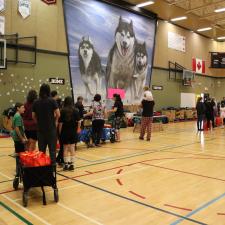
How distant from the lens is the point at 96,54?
13.5 m

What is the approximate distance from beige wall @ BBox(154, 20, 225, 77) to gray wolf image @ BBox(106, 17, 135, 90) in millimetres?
2369

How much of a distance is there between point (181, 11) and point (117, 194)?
14.4 m

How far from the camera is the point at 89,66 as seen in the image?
13172mm

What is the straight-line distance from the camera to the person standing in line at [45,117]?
436 centimetres

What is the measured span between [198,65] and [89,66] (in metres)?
10.6

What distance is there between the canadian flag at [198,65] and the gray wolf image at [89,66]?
30.0 ft

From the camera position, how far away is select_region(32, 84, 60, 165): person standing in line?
14.3 feet

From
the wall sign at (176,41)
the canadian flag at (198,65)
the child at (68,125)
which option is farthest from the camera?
the canadian flag at (198,65)

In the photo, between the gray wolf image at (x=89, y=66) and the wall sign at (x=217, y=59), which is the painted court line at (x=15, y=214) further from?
the wall sign at (x=217, y=59)

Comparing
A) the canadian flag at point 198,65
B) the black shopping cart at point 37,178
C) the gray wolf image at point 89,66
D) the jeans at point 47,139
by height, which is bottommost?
the black shopping cart at point 37,178

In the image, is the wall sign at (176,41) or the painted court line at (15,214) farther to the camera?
the wall sign at (176,41)

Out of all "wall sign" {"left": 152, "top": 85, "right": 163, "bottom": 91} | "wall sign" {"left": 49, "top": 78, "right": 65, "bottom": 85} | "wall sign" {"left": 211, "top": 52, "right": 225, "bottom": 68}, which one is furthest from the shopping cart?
"wall sign" {"left": 211, "top": 52, "right": 225, "bottom": 68}

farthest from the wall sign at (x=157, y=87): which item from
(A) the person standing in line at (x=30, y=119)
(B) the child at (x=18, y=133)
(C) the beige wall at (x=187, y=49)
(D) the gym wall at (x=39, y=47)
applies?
(B) the child at (x=18, y=133)

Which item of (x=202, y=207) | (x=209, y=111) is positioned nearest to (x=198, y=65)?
(x=209, y=111)
